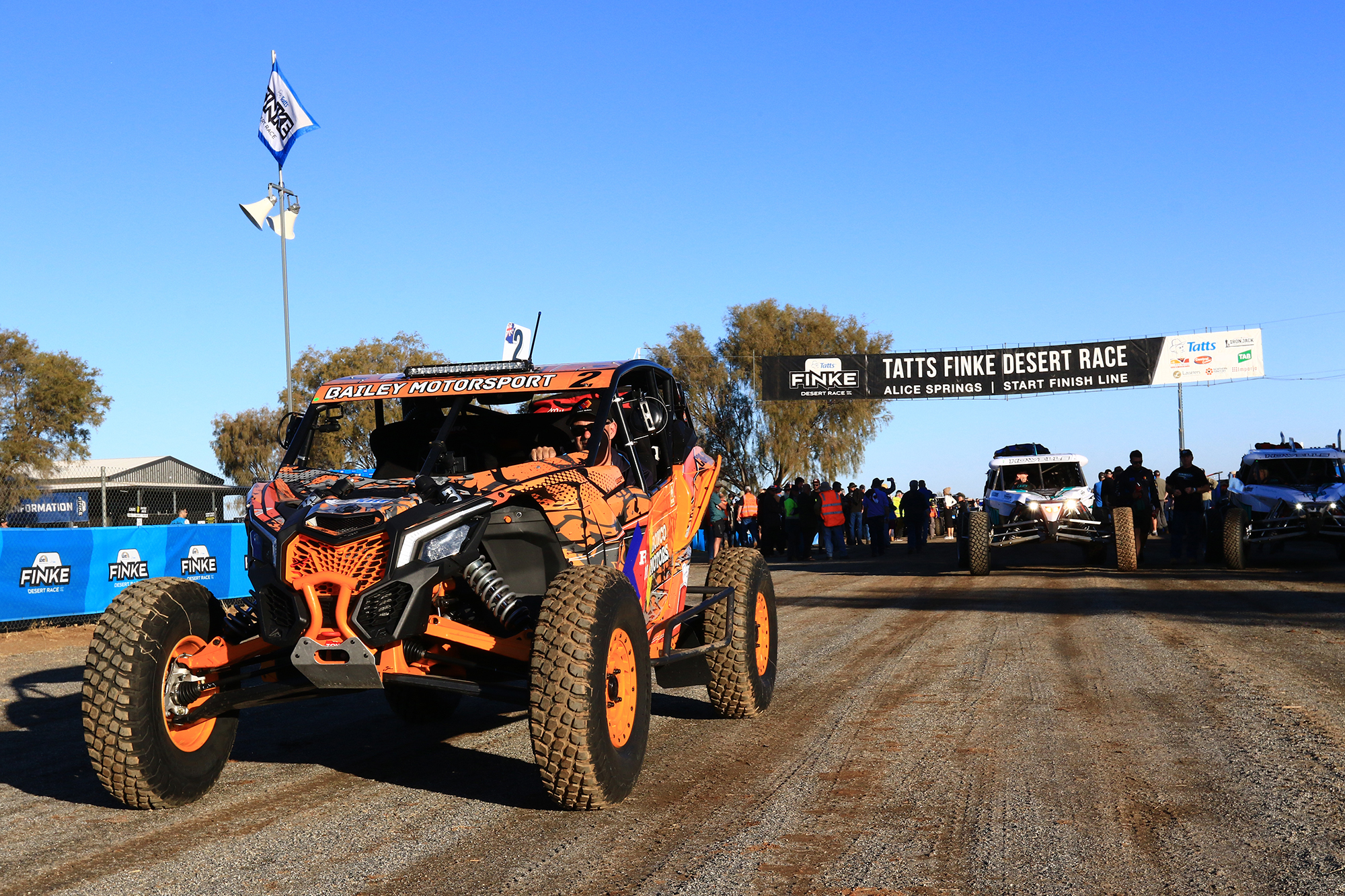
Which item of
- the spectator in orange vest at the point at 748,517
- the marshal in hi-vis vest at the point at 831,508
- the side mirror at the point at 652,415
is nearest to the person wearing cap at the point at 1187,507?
the marshal in hi-vis vest at the point at 831,508

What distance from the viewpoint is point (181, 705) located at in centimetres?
493

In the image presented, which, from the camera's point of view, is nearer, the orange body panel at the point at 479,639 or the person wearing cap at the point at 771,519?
the orange body panel at the point at 479,639

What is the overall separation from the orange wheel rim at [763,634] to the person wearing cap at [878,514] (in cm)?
1966

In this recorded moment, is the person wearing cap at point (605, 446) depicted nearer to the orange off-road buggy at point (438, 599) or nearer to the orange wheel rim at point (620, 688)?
the orange off-road buggy at point (438, 599)

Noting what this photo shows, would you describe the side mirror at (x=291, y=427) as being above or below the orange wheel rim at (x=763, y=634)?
above

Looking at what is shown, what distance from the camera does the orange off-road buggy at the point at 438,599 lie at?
4.51 m

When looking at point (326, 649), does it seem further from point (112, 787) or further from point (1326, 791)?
point (1326, 791)

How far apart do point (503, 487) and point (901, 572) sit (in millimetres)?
16604

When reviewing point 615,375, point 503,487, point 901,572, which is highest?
point 615,375

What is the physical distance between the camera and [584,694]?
4.36 meters

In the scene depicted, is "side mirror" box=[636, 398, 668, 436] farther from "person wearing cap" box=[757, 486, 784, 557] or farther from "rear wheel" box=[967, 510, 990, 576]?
"person wearing cap" box=[757, 486, 784, 557]

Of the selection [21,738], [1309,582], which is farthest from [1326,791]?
[1309,582]

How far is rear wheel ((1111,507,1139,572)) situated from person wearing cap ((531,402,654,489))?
14258 mm

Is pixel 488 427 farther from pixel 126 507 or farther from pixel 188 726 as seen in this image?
pixel 126 507
